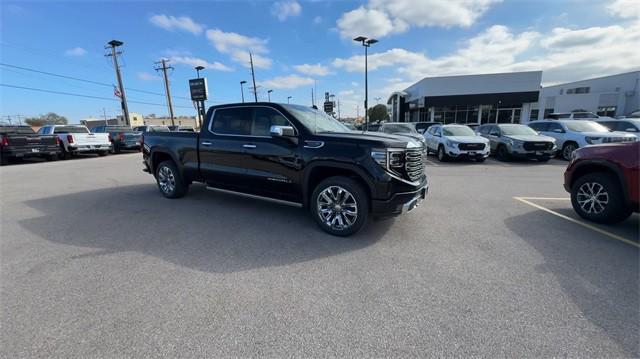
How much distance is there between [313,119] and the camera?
4945 mm

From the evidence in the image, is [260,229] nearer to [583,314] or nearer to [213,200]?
[213,200]

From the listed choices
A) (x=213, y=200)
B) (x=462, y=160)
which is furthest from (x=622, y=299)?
(x=462, y=160)

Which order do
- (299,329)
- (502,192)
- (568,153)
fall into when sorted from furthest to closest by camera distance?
(568,153) → (502,192) → (299,329)

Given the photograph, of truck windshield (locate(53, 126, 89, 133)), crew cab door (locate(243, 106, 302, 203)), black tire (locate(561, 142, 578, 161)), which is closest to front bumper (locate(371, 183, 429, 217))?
crew cab door (locate(243, 106, 302, 203))

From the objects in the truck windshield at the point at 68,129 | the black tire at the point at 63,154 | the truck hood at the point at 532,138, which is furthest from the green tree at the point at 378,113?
the black tire at the point at 63,154

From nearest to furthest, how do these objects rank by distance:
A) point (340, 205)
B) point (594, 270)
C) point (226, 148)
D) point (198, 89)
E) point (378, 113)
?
point (594, 270), point (340, 205), point (226, 148), point (198, 89), point (378, 113)

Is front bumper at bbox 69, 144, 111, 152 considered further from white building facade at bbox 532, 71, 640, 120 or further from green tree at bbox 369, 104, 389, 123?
green tree at bbox 369, 104, 389, 123

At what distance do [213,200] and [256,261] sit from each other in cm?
317

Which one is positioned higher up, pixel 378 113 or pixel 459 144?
pixel 378 113

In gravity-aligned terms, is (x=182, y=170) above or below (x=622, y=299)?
above

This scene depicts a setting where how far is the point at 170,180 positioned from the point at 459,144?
10.3 m

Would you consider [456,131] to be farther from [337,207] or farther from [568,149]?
[337,207]

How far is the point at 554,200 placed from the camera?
6.10 m

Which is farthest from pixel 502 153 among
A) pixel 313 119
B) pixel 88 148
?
pixel 88 148
